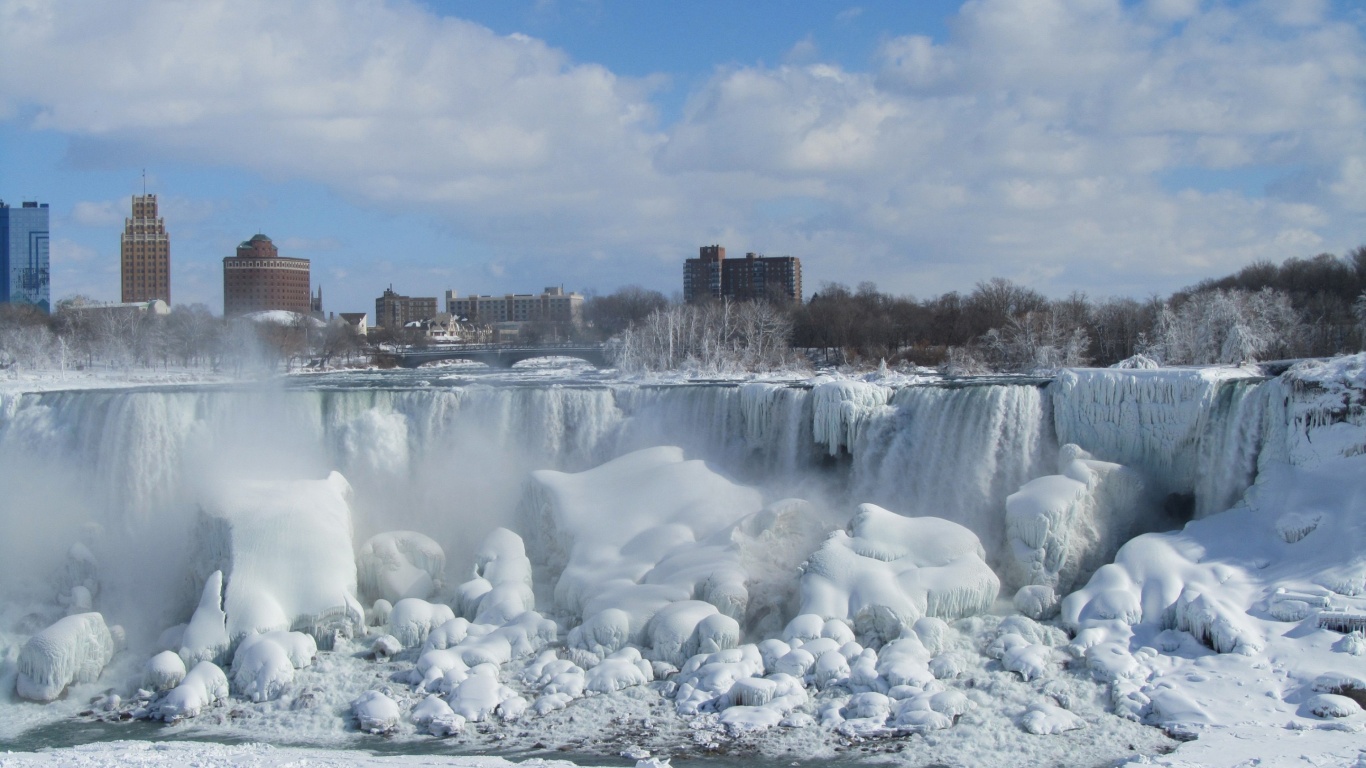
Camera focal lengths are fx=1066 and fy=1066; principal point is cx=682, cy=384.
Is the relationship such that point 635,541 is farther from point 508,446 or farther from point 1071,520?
point 1071,520

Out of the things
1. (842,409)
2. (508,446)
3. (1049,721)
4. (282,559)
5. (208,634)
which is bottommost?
(1049,721)

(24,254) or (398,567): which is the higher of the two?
(24,254)

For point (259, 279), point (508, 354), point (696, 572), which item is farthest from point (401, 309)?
point (696, 572)

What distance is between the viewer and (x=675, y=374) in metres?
44.1

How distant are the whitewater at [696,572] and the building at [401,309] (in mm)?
128051

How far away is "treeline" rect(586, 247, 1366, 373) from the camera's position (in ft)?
114

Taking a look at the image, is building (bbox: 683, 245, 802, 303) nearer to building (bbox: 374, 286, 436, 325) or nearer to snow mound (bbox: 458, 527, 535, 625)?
building (bbox: 374, 286, 436, 325)

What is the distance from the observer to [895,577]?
16.2 metres

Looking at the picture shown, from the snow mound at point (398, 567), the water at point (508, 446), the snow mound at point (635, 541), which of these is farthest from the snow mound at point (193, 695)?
the snow mound at point (635, 541)

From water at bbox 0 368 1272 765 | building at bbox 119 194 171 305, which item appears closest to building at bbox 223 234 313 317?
building at bbox 119 194 171 305

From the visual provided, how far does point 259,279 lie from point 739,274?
203ft

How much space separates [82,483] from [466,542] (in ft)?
27.7

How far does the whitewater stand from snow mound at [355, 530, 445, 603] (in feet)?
0.18

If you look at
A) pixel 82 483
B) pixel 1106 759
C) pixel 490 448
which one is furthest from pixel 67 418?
pixel 1106 759
